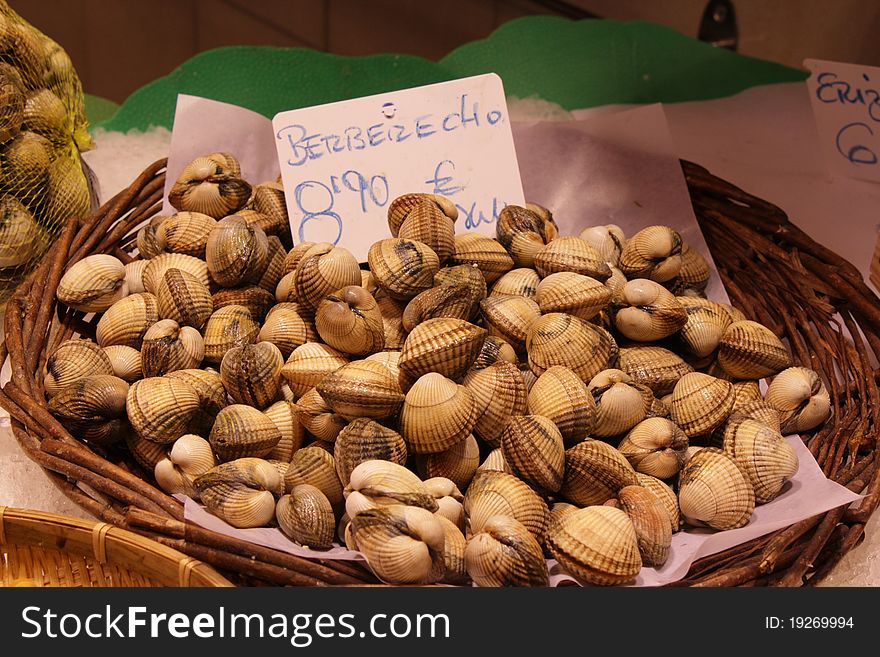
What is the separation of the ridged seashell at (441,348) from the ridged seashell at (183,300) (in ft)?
0.98

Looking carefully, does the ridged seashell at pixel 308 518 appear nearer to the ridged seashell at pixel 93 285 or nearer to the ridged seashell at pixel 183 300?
the ridged seashell at pixel 183 300

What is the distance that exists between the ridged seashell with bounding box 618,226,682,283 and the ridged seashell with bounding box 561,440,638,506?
1.12 feet

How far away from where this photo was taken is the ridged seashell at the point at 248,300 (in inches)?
45.4

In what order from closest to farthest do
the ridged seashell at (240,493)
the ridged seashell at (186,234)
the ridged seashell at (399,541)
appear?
the ridged seashell at (399,541) → the ridged seashell at (240,493) → the ridged seashell at (186,234)

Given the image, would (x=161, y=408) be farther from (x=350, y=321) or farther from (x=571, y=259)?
(x=571, y=259)

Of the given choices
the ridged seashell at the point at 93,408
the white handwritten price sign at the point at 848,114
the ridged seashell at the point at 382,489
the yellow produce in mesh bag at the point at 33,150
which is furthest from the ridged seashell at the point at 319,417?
the white handwritten price sign at the point at 848,114

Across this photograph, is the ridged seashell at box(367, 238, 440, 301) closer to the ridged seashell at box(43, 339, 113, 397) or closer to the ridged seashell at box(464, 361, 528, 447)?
the ridged seashell at box(464, 361, 528, 447)

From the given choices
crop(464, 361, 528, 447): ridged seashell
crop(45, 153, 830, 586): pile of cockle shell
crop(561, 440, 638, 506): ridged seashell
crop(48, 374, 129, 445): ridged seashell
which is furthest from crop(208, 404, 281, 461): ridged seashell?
crop(561, 440, 638, 506): ridged seashell

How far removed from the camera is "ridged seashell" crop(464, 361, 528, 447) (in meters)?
0.98

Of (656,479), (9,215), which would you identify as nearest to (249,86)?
(9,215)

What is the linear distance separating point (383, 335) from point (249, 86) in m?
0.89

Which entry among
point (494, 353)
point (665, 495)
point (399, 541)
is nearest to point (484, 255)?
point (494, 353)

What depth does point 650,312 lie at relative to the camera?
112cm

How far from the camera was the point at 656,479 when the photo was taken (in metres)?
1.00
